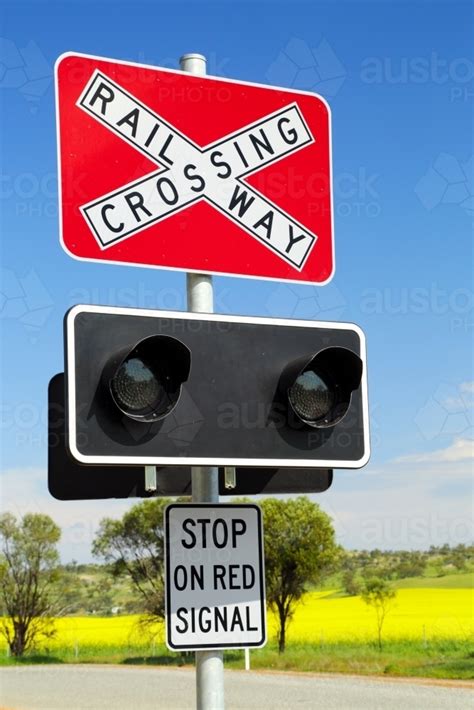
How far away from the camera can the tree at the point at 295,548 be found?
118 feet

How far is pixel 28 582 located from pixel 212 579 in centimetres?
4212

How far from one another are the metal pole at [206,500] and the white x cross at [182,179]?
331 millimetres

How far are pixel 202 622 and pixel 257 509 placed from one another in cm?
45

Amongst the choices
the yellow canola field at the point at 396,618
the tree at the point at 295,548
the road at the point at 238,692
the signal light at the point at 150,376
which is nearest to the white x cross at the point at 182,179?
the signal light at the point at 150,376

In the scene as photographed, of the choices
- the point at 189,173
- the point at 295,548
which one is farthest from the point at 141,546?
the point at 189,173

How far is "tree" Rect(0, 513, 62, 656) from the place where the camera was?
4397 centimetres

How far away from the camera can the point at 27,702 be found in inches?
993

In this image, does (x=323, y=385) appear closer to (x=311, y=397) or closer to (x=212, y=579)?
(x=311, y=397)

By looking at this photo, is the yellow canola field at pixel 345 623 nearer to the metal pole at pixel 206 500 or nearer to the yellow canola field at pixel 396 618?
the yellow canola field at pixel 396 618

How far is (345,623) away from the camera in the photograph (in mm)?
44281

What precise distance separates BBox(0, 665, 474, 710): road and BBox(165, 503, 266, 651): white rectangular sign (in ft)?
58.8

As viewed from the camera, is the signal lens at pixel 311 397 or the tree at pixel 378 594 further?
the tree at pixel 378 594

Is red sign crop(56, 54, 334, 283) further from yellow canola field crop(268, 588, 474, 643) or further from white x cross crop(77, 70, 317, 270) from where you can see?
yellow canola field crop(268, 588, 474, 643)

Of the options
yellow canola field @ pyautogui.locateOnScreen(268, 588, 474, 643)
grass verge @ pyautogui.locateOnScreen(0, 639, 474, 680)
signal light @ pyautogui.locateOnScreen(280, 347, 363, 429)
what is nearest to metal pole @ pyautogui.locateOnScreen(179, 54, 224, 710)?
signal light @ pyautogui.locateOnScreen(280, 347, 363, 429)
